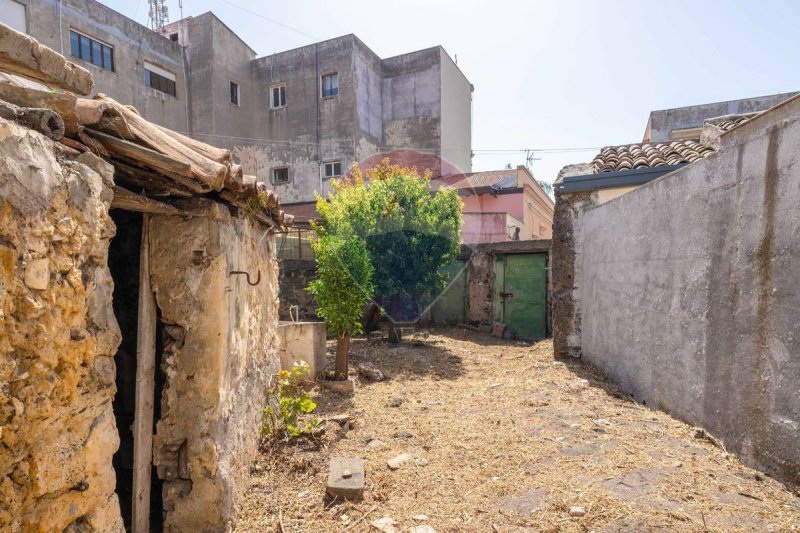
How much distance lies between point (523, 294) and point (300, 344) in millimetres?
6504

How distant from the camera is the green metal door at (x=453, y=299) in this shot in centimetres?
1158

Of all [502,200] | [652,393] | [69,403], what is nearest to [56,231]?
[69,403]

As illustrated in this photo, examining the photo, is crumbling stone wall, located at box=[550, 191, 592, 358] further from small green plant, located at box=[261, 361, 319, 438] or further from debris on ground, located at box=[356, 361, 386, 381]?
small green plant, located at box=[261, 361, 319, 438]

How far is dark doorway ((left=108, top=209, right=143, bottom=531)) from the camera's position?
283 cm

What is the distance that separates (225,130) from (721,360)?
1765cm

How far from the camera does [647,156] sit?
22.4ft

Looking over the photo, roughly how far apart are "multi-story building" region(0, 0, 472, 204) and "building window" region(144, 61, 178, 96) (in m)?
0.04

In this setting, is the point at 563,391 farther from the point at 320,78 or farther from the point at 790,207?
the point at 320,78

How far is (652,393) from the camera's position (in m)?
4.68

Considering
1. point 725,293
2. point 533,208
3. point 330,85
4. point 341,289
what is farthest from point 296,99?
point 725,293

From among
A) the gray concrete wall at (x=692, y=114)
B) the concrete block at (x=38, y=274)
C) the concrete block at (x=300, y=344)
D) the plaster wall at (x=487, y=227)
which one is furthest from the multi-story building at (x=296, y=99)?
the concrete block at (x=38, y=274)

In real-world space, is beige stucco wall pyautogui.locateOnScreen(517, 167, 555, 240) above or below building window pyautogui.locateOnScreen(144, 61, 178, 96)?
below

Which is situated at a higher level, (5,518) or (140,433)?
(5,518)

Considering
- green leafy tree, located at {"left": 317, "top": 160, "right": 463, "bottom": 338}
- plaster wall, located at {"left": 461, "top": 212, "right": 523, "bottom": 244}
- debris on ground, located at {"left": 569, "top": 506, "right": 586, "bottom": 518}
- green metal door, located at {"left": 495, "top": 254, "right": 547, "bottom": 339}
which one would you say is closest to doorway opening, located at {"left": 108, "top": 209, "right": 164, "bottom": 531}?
debris on ground, located at {"left": 569, "top": 506, "right": 586, "bottom": 518}
